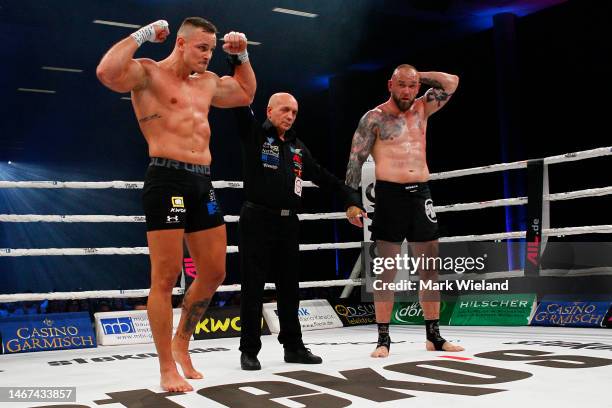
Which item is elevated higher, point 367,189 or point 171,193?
point 367,189

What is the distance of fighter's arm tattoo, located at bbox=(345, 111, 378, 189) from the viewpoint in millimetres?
3961

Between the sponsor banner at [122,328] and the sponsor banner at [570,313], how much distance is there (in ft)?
8.37

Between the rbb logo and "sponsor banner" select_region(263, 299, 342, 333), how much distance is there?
101 centimetres

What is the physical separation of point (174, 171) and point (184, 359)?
2.74 feet

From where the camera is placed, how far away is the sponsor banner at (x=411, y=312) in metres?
5.32

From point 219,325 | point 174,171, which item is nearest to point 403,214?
point 174,171

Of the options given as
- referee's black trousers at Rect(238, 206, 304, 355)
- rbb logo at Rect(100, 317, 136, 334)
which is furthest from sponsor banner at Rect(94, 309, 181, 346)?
referee's black trousers at Rect(238, 206, 304, 355)

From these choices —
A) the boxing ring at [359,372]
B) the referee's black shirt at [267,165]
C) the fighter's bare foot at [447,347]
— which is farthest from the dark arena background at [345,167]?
the referee's black shirt at [267,165]

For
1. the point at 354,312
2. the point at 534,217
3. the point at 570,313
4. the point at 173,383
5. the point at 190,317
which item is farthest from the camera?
the point at 354,312

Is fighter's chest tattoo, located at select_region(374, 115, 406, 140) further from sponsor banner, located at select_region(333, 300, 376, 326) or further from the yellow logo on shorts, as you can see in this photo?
sponsor banner, located at select_region(333, 300, 376, 326)

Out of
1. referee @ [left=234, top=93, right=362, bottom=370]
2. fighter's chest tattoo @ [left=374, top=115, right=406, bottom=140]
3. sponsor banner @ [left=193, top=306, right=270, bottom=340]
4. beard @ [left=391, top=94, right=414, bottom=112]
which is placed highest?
beard @ [left=391, top=94, right=414, bottom=112]

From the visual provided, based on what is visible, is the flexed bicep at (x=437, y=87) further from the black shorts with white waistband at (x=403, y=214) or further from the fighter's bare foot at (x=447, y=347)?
the fighter's bare foot at (x=447, y=347)

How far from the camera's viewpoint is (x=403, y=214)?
3.85 m

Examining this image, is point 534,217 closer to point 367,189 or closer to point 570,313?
point 570,313
